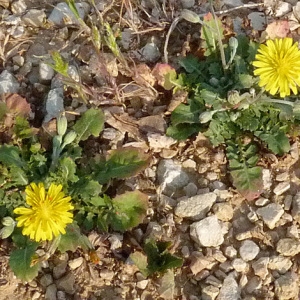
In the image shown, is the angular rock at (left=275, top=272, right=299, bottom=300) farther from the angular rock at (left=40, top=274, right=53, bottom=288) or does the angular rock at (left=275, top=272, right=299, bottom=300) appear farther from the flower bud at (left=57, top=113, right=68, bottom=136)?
the flower bud at (left=57, top=113, right=68, bottom=136)

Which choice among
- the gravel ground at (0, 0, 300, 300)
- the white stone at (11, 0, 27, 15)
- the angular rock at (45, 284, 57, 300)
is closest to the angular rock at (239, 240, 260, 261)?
the gravel ground at (0, 0, 300, 300)

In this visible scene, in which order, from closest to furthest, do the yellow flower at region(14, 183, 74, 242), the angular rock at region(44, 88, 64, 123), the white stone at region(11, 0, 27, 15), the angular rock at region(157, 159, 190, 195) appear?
the yellow flower at region(14, 183, 74, 242) < the angular rock at region(157, 159, 190, 195) < the angular rock at region(44, 88, 64, 123) < the white stone at region(11, 0, 27, 15)

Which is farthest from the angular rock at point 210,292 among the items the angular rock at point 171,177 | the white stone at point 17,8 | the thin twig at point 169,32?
the white stone at point 17,8

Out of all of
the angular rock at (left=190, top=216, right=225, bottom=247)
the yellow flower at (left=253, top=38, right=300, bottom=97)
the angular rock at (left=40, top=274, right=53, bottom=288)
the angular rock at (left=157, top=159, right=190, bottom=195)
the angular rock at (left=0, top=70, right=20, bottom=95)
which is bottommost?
the angular rock at (left=40, top=274, right=53, bottom=288)

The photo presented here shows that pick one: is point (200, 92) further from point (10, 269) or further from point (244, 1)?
point (10, 269)

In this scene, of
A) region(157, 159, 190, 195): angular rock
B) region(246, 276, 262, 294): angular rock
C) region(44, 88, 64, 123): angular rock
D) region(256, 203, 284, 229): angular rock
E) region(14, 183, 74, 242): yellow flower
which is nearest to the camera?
region(14, 183, 74, 242): yellow flower

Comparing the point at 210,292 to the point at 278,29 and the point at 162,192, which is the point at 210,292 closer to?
Result: the point at 162,192

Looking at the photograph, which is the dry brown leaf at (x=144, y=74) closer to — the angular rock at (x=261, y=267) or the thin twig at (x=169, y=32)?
the thin twig at (x=169, y=32)
